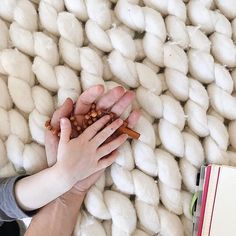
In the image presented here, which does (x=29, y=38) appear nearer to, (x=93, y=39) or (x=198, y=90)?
(x=93, y=39)

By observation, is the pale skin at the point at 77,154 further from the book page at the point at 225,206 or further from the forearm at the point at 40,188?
the book page at the point at 225,206

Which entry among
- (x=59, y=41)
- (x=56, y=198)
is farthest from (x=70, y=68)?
(x=56, y=198)

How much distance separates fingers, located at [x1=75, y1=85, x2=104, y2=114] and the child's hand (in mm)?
25

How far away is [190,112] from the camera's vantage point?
0.63 meters

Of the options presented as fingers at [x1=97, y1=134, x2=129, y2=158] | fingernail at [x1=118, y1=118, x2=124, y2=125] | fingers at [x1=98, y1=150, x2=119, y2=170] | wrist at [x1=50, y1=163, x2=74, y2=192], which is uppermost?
fingernail at [x1=118, y1=118, x2=124, y2=125]

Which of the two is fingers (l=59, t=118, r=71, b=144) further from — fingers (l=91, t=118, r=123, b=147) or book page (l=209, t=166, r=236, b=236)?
book page (l=209, t=166, r=236, b=236)

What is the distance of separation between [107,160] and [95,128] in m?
0.04

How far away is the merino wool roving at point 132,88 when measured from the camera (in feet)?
1.99

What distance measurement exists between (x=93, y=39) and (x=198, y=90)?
15 cm

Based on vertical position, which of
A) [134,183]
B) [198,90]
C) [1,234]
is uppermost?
[198,90]

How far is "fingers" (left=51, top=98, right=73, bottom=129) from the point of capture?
60cm

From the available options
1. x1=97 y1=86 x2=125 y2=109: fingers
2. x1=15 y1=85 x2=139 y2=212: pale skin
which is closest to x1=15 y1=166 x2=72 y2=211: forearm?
x1=15 y1=85 x2=139 y2=212: pale skin

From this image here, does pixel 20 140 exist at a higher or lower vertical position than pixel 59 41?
lower

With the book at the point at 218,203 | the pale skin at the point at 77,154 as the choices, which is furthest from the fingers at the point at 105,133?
the book at the point at 218,203
